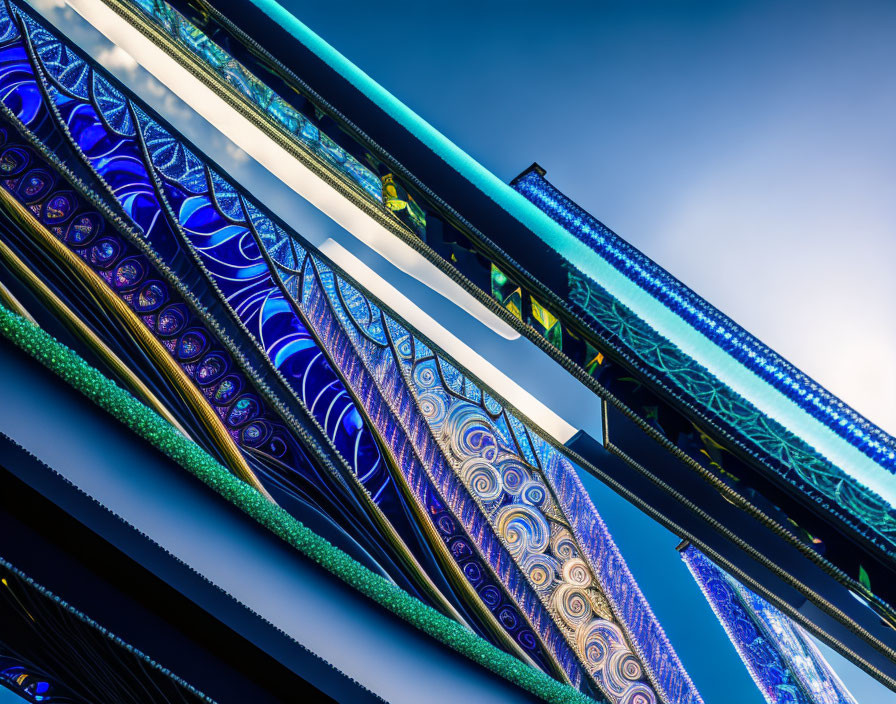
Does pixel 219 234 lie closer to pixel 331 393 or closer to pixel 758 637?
pixel 331 393

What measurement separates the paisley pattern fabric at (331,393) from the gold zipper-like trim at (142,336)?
0.06ft

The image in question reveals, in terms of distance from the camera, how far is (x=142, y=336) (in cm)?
125

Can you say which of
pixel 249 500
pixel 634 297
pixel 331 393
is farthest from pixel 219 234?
→ pixel 634 297

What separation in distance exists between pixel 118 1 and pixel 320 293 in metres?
0.80

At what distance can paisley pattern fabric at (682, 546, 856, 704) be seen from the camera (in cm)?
223

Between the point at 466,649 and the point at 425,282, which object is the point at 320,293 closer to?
the point at 425,282

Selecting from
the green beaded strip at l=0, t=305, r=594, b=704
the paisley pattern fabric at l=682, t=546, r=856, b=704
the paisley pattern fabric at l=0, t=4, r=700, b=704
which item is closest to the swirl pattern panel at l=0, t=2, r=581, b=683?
the paisley pattern fabric at l=0, t=4, r=700, b=704

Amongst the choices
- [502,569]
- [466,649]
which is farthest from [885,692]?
[466,649]

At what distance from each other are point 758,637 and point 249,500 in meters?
2.30

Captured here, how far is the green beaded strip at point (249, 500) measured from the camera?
83 cm

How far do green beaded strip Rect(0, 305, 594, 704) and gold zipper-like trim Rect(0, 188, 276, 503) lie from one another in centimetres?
27

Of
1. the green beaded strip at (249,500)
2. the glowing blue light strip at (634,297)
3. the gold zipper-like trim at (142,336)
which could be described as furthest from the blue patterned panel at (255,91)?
the green beaded strip at (249,500)

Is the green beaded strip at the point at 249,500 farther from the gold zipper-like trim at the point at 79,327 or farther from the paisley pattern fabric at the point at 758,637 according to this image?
the paisley pattern fabric at the point at 758,637

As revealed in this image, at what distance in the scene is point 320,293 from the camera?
61.9 inches
